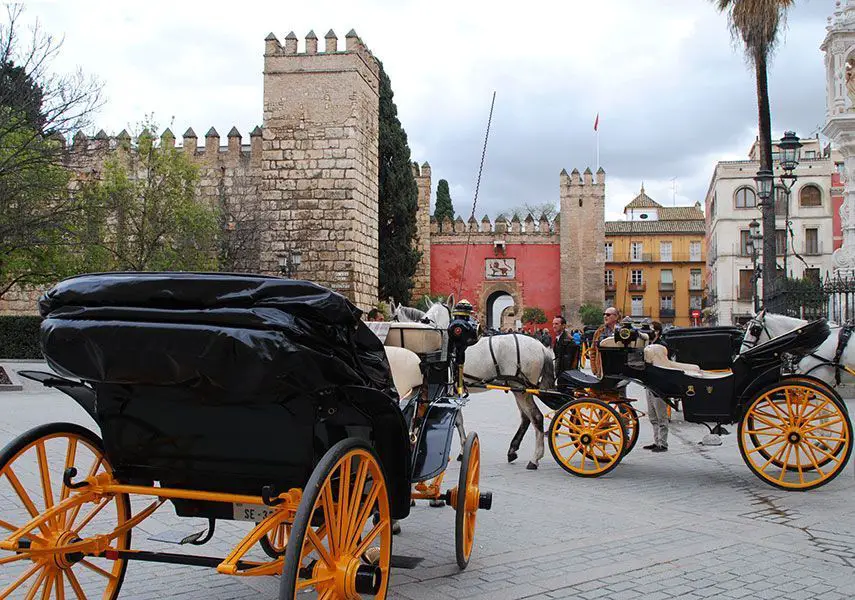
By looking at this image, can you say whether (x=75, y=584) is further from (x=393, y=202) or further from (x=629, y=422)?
(x=393, y=202)

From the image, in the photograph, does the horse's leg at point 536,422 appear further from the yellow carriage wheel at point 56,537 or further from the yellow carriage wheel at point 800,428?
the yellow carriage wheel at point 56,537

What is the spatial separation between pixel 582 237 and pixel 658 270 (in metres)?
24.6

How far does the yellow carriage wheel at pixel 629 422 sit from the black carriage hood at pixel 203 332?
4.98m

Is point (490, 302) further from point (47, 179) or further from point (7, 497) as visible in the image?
point (7, 497)

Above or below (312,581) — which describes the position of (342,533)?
above

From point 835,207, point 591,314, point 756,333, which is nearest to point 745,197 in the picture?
point 835,207

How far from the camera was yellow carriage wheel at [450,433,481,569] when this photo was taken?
170 inches

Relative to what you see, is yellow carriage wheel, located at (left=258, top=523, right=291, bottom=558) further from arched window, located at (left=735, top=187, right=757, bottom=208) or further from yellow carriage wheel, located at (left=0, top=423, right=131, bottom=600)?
arched window, located at (left=735, top=187, right=757, bottom=208)

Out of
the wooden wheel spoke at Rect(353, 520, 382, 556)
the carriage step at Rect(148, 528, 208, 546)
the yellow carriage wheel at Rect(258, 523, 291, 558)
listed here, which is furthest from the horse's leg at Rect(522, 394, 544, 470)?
the carriage step at Rect(148, 528, 208, 546)

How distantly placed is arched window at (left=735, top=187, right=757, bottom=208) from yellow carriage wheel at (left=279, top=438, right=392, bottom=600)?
50.3 meters

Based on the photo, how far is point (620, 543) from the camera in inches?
201

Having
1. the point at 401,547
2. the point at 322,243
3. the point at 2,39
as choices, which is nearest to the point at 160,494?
the point at 401,547

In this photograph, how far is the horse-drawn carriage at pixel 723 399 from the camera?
673 centimetres

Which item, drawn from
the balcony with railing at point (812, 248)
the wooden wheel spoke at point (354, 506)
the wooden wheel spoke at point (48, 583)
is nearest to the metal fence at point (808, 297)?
the wooden wheel spoke at point (354, 506)
